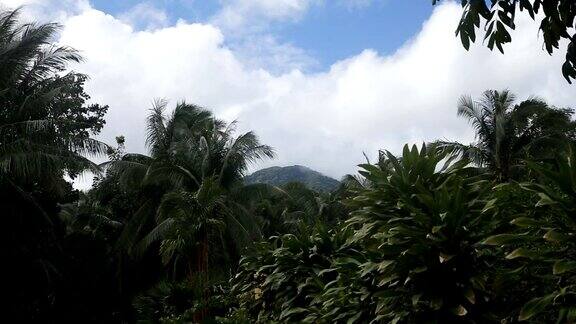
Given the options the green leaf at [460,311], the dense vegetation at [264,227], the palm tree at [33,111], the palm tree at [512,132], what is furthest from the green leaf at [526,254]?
the palm tree at [512,132]

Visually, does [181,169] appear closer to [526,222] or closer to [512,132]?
[512,132]

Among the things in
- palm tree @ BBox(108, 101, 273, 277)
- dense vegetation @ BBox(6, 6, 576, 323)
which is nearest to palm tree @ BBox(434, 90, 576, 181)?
dense vegetation @ BBox(6, 6, 576, 323)

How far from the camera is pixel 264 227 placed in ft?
101

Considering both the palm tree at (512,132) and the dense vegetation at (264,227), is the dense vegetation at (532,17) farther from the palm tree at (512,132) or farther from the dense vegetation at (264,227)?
the palm tree at (512,132)

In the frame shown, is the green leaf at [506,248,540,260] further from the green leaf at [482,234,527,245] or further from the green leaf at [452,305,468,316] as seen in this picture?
the green leaf at [452,305,468,316]

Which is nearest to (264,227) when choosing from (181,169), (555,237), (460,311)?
(181,169)

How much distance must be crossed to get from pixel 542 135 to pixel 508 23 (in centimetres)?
1728

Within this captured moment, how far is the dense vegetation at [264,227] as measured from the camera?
4.06 metres

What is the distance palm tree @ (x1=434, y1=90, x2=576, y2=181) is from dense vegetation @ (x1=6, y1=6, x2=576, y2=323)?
49 mm

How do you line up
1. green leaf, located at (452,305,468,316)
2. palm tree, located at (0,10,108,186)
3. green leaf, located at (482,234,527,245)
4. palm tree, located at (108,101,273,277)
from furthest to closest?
1. palm tree, located at (108,101,273,277)
2. palm tree, located at (0,10,108,186)
3. green leaf, located at (452,305,468,316)
4. green leaf, located at (482,234,527,245)

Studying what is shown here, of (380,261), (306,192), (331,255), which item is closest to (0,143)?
(331,255)

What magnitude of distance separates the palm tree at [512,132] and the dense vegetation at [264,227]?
49mm

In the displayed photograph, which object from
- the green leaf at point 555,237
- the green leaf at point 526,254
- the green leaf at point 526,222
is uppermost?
the green leaf at point 526,222

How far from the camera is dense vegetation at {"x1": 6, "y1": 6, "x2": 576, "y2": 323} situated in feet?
13.3
